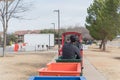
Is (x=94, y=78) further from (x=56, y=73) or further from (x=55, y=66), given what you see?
(x=56, y=73)

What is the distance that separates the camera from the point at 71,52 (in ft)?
40.8

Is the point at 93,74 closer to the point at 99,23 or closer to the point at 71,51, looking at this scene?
the point at 71,51

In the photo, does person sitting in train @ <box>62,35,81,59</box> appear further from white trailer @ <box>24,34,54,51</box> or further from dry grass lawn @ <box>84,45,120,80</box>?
white trailer @ <box>24,34,54,51</box>

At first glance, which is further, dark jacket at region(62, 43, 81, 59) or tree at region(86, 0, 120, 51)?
tree at region(86, 0, 120, 51)

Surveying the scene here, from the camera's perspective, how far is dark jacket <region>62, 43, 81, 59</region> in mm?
12359

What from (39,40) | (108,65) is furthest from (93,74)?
(39,40)

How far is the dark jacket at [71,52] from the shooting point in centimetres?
1236

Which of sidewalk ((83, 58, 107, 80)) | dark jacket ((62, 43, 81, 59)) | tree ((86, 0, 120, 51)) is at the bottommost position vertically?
sidewalk ((83, 58, 107, 80))

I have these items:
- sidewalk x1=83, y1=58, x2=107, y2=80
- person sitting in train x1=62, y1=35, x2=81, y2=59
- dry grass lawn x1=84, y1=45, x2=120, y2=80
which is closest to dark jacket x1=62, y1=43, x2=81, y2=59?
person sitting in train x1=62, y1=35, x2=81, y2=59

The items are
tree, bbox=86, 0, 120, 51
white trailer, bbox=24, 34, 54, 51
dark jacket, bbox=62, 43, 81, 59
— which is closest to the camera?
dark jacket, bbox=62, 43, 81, 59

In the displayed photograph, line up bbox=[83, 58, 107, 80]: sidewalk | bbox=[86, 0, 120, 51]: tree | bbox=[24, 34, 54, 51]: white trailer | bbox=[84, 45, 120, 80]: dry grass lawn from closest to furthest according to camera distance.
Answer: bbox=[83, 58, 107, 80]: sidewalk
bbox=[84, 45, 120, 80]: dry grass lawn
bbox=[86, 0, 120, 51]: tree
bbox=[24, 34, 54, 51]: white trailer

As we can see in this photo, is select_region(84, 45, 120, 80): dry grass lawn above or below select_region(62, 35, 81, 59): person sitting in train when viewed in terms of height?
→ below

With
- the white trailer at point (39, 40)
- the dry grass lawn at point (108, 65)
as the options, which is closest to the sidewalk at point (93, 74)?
the dry grass lawn at point (108, 65)

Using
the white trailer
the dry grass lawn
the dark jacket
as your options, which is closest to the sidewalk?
the dry grass lawn
